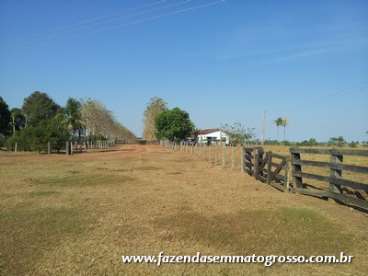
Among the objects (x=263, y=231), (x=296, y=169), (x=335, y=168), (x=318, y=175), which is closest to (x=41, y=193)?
(x=263, y=231)

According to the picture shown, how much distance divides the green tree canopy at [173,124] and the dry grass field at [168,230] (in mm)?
70982

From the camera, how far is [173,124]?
267 feet

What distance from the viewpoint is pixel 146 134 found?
110 metres

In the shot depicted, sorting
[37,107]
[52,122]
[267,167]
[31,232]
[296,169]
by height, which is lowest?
[31,232]

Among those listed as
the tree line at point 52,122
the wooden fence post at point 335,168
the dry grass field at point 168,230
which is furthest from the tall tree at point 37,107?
the wooden fence post at point 335,168

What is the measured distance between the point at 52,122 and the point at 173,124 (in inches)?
1617

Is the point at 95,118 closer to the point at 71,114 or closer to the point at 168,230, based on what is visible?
the point at 71,114

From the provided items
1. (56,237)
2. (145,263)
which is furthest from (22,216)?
(145,263)

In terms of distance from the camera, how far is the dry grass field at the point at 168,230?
168 inches

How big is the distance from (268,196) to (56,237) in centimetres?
601

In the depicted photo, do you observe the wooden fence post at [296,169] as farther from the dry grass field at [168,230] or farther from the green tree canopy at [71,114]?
the green tree canopy at [71,114]

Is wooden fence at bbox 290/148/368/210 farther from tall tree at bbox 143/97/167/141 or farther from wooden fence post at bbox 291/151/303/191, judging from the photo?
tall tree at bbox 143/97/167/141

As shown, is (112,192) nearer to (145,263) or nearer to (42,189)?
(42,189)

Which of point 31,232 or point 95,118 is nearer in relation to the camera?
point 31,232
